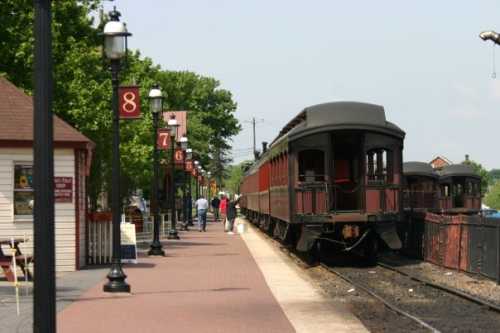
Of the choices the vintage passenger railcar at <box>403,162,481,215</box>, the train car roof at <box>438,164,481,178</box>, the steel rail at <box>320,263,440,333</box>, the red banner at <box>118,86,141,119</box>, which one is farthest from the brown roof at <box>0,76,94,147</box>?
the train car roof at <box>438,164,481,178</box>

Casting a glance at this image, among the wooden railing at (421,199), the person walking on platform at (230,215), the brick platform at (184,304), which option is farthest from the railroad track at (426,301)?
the person walking on platform at (230,215)

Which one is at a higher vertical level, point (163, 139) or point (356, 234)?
point (163, 139)

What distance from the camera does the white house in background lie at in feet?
61.1

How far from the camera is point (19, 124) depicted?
741 inches

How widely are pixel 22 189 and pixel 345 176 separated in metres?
7.67

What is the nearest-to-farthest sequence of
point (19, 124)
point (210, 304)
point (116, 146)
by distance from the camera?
point (210, 304), point (116, 146), point (19, 124)

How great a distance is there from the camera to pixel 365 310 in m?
13.1

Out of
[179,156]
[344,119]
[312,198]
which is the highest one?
[179,156]

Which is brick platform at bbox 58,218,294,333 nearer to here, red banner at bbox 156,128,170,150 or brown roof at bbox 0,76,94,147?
brown roof at bbox 0,76,94,147

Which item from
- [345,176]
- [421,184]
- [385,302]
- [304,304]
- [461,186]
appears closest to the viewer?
[304,304]

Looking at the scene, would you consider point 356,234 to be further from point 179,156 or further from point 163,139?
point 179,156

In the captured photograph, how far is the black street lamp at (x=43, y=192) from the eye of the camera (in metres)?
5.89

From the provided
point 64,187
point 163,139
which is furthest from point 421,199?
point 64,187

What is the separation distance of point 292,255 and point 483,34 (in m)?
9.22
